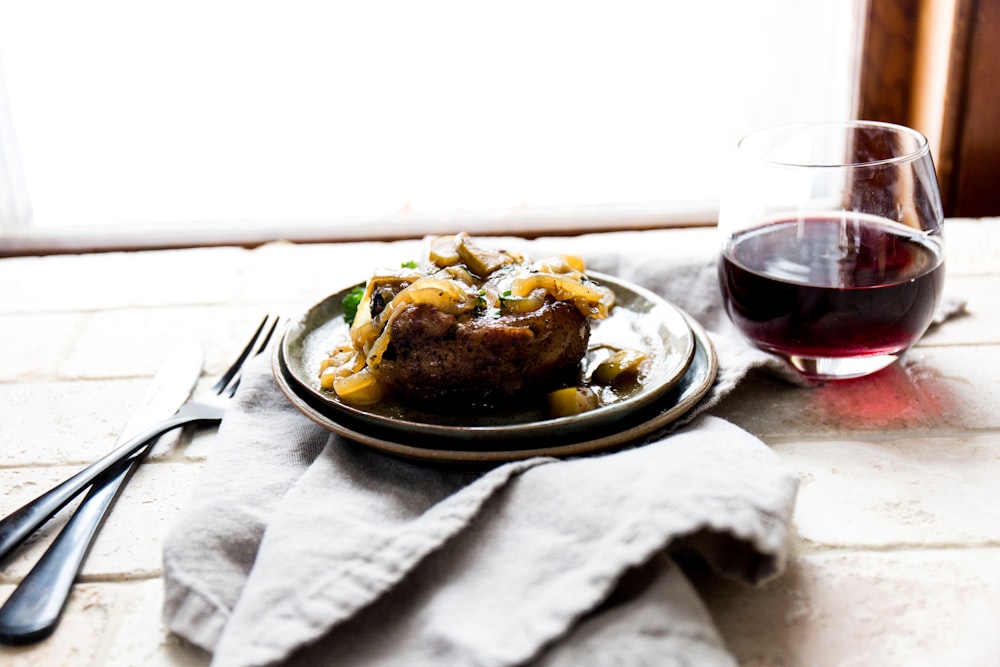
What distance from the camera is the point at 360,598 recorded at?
3.10 ft

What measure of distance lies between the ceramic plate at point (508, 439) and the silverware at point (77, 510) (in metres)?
0.19

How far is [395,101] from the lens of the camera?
8.66 feet

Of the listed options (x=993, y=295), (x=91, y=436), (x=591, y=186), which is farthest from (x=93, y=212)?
(x=993, y=295)

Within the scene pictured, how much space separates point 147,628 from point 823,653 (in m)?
0.67

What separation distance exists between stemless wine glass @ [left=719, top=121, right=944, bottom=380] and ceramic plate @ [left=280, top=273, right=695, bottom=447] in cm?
12

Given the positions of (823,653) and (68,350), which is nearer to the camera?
(823,653)

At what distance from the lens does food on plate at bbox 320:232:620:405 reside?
122 cm

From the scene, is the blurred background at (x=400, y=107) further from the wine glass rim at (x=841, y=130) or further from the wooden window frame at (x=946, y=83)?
the wine glass rim at (x=841, y=130)

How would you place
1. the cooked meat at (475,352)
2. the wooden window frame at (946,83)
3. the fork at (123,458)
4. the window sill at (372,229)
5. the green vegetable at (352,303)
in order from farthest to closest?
the window sill at (372,229)
the wooden window frame at (946,83)
the green vegetable at (352,303)
the cooked meat at (475,352)
the fork at (123,458)

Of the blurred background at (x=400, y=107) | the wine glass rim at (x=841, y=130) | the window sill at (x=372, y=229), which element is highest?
the wine glass rim at (x=841, y=130)

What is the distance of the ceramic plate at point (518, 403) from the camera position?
45.5 inches

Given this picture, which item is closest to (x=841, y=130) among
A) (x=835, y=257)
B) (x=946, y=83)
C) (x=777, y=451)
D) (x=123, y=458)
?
(x=835, y=257)

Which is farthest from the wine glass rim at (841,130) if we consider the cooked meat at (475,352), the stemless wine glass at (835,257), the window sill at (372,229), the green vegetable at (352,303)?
the window sill at (372,229)

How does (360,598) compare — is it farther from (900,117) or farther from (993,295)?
(900,117)
